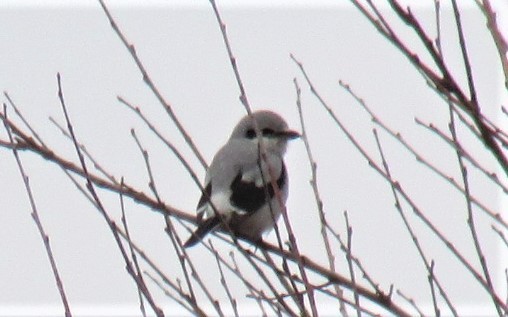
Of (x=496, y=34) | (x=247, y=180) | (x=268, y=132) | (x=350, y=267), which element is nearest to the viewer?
(x=496, y=34)

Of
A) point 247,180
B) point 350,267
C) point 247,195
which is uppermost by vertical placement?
point 247,180

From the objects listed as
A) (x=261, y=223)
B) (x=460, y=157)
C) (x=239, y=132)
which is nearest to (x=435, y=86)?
(x=460, y=157)

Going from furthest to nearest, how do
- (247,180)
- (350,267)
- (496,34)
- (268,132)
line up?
(268,132), (247,180), (350,267), (496,34)

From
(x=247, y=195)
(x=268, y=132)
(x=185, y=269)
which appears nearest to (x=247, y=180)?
(x=247, y=195)

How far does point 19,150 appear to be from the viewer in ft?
8.94

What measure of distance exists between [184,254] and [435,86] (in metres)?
1.04

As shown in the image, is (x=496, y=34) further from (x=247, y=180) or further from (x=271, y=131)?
(x=271, y=131)

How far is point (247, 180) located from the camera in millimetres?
4789

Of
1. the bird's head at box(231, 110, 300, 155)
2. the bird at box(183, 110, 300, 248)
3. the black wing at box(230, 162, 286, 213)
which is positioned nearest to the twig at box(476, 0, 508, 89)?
the bird at box(183, 110, 300, 248)

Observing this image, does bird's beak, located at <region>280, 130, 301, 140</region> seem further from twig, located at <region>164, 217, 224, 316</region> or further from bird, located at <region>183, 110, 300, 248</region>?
twig, located at <region>164, 217, 224, 316</region>

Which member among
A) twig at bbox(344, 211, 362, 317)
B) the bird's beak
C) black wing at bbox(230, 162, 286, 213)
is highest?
the bird's beak

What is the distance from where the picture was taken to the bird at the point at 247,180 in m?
4.63

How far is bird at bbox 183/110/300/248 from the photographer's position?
4.63 metres

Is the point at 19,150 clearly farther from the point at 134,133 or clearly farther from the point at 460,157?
the point at 460,157
